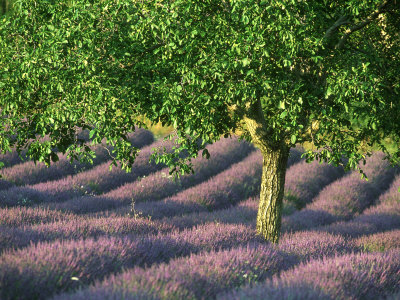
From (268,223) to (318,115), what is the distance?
110 inches

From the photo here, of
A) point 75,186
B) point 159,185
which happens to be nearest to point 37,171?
point 75,186

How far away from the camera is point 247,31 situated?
5.70 meters

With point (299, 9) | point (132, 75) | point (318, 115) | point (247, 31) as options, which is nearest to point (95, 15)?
point (132, 75)

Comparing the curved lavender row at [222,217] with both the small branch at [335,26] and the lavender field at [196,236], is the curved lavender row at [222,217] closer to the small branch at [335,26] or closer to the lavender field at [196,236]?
the lavender field at [196,236]

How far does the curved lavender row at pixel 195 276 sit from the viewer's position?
4.16m

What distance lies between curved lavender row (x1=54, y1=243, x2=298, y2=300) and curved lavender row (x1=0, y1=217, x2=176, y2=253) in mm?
1854

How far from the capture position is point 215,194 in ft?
44.1

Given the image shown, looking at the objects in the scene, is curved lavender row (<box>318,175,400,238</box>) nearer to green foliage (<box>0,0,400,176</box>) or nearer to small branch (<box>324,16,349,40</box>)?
green foliage (<box>0,0,400,176</box>)

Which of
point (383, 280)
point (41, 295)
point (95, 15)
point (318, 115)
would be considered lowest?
point (383, 280)

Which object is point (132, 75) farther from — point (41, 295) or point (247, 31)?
point (41, 295)

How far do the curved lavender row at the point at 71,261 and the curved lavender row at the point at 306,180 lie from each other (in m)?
8.13

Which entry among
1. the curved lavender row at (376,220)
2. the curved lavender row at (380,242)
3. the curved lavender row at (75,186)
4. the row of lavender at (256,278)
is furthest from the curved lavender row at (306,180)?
the row of lavender at (256,278)

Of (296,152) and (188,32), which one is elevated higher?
(188,32)

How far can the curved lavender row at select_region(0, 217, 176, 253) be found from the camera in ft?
20.6
